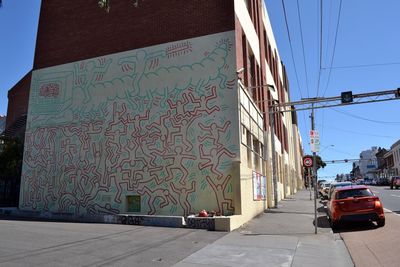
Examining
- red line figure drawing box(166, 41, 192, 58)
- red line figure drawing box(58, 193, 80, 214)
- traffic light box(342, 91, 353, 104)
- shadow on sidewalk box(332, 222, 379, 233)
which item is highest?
red line figure drawing box(166, 41, 192, 58)

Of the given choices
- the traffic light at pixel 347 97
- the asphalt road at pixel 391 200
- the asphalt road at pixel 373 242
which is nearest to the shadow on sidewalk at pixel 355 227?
the asphalt road at pixel 373 242

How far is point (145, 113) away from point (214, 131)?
3.60 m

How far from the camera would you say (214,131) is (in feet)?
51.7

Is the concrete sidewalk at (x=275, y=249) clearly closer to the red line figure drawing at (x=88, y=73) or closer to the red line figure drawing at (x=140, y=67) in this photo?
the red line figure drawing at (x=140, y=67)

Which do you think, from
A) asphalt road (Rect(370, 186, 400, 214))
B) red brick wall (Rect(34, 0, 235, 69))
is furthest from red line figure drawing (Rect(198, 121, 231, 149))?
asphalt road (Rect(370, 186, 400, 214))

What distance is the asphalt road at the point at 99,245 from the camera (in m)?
7.79

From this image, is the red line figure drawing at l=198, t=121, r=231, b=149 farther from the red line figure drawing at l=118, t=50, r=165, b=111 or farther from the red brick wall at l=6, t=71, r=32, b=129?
the red brick wall at l=6, t=71, r=32, b=129

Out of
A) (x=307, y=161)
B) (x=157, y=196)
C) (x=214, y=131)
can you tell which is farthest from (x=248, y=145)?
(x=157, y=196)

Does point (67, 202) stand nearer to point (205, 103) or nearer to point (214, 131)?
point (214, 131)

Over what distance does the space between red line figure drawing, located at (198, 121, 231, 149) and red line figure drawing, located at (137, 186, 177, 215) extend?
2.79 meters

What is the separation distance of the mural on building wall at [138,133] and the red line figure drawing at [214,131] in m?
0.04

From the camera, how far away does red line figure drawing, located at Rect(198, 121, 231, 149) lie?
1559 centimetres

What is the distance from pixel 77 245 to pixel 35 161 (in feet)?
39.9

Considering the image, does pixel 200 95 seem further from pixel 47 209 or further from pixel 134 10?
pixel 47 209
